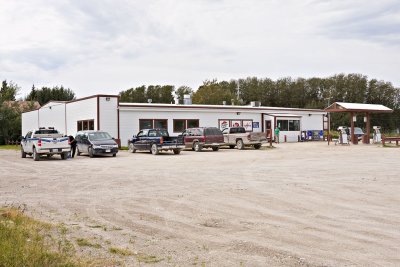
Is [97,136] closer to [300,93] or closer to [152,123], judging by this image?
[152,123]

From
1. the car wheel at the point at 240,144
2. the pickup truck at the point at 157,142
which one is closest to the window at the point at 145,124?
the pickup truck at the point at 157,142

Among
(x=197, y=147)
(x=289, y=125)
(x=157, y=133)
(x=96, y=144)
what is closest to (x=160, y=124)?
(x=197, y=147)

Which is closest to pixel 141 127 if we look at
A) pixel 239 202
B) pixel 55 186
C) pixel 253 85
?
pixel 55 186

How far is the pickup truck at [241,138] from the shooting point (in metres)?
35.4

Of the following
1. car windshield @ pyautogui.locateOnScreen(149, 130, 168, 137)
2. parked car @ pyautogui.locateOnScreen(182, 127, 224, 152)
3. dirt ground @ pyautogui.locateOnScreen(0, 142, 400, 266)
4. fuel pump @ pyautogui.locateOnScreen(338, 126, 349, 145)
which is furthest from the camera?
fuel pump @ pyautogui.locateOnScreen(338, 126, 349, 145)

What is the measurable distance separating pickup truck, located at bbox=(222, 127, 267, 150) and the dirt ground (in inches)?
736

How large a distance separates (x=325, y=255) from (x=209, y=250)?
5.27 ft

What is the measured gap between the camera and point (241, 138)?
118ft

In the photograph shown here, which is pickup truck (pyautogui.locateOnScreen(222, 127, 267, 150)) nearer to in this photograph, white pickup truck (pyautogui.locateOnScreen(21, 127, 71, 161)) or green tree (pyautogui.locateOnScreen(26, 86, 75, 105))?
white pickup truck (pyautogui.locateOnScreen(21, 127, 71, 161))

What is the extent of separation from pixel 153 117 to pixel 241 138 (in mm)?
8597

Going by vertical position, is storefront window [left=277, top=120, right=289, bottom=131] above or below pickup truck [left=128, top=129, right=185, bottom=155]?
above

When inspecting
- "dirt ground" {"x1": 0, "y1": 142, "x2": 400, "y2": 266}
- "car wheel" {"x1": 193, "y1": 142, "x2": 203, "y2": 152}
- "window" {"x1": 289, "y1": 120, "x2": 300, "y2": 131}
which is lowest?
"dirt ground" {"x1": 0, "y1": 142, "x2": 400, "y2": 266}

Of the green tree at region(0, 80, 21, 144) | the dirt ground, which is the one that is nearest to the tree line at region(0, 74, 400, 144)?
the green tree at region(0, 80, 21, 144)

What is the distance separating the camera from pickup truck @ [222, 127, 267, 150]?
35.4 m
